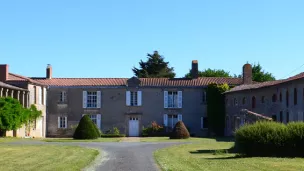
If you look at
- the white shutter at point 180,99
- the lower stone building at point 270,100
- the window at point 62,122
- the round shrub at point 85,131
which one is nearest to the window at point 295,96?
the lower stone building at point 270,100

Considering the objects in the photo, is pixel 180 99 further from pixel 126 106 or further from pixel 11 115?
pixel 11 115

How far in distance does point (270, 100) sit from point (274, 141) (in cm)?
1567

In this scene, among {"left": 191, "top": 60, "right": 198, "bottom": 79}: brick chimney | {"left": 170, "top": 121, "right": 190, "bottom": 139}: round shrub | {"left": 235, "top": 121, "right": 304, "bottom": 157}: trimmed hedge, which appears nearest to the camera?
{"left": 235, "top": 121, "right": 304, "bottom": 157}: trimmed hedge

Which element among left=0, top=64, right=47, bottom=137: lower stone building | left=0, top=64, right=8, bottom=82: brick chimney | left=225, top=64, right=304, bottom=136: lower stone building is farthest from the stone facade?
left=0, top=64, right=8, bottom=82: brick chimney

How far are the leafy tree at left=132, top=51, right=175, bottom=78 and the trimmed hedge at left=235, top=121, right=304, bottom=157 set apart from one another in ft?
195

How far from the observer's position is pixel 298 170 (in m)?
16.2

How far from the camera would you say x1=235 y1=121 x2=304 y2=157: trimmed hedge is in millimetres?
22266

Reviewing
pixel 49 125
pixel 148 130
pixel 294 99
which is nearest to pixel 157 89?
pixel 148 130

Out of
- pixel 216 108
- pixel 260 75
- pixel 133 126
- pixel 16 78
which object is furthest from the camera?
pixel 260 75

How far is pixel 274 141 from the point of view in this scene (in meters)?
22.3

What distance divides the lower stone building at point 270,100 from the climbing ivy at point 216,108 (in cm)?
81

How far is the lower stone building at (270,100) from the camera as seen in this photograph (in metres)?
32.0

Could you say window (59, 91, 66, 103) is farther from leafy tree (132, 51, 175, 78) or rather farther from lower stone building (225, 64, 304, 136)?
leafy tree (132, 51, 175, 78)

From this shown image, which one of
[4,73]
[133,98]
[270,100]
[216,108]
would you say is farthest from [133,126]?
[270,100]
